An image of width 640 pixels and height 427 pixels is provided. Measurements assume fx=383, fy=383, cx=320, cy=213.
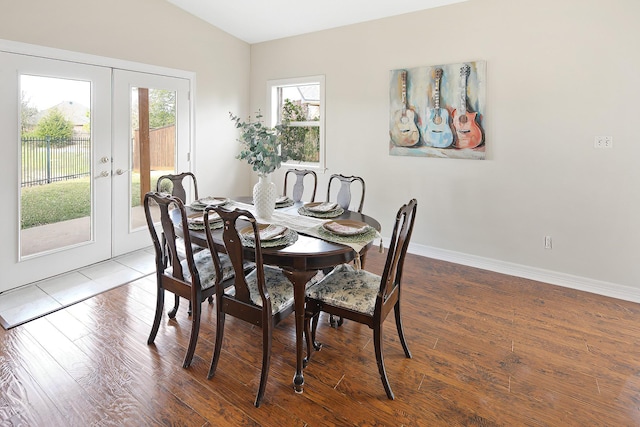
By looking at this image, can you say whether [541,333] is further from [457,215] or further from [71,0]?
[71,0]

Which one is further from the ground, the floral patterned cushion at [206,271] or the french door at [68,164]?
the french door at [68,164]

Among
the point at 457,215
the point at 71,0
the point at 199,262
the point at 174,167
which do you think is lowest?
the point at 199,262

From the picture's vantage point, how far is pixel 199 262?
2.54 m

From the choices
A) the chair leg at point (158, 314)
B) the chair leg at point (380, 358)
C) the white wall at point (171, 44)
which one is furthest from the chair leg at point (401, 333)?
the white wall at point (171, 44)

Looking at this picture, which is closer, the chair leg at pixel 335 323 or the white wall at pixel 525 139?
the chair leg at pixel 335 323

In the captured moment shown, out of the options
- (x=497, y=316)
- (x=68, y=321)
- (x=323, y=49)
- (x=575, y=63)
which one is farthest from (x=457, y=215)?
(x=68, y=321)

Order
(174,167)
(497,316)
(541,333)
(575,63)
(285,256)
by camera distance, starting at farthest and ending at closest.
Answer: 1. (174,167)
2. (575,63)
3. (497,316)
4. (541,333)
5. (285,256)

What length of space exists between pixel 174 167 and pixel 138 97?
2.87 feet

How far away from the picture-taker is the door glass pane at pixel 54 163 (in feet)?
10.6

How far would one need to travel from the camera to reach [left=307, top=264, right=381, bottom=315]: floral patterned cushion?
205cm

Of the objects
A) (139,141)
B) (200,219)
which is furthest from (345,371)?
(139,141)

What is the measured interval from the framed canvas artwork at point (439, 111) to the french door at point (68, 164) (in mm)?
2570

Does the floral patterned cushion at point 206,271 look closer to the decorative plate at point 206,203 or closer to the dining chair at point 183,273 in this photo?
the dining chair at point 183,273

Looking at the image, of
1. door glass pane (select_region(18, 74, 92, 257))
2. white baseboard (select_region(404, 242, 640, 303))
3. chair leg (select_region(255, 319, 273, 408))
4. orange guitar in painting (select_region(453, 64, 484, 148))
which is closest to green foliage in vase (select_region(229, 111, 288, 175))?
chair leg (select_region(255, 319, 273, 408))
